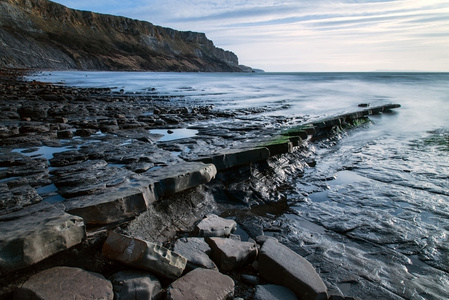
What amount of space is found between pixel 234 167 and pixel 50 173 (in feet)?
8.42

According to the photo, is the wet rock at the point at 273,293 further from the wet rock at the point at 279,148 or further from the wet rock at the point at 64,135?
the wet rock at the point at 64,135

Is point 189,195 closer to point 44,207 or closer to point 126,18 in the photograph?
point 44,207

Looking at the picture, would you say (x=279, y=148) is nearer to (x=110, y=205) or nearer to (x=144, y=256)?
(x=110, y=205)

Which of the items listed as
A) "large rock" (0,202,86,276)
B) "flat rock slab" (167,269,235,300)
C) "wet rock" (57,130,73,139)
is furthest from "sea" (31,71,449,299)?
"wet rock" (57,130,73,139)

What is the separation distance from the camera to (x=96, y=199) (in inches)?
111

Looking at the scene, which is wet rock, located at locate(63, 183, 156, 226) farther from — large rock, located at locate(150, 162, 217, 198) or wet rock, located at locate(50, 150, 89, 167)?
wet rock, located at locate(50, 150, 89, 167)

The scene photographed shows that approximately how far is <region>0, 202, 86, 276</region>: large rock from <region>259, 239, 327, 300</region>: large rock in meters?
1.47

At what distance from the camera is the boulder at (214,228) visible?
2.97 metres

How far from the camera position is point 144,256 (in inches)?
86.0

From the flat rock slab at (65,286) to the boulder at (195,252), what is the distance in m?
0.65

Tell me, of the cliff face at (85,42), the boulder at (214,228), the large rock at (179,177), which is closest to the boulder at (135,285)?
the boulder at (214,228)

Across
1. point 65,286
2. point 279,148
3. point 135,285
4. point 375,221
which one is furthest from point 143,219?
point 279,148

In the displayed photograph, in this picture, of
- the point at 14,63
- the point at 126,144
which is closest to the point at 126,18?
the point at 14,63

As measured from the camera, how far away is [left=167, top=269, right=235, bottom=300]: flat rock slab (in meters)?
2.03
